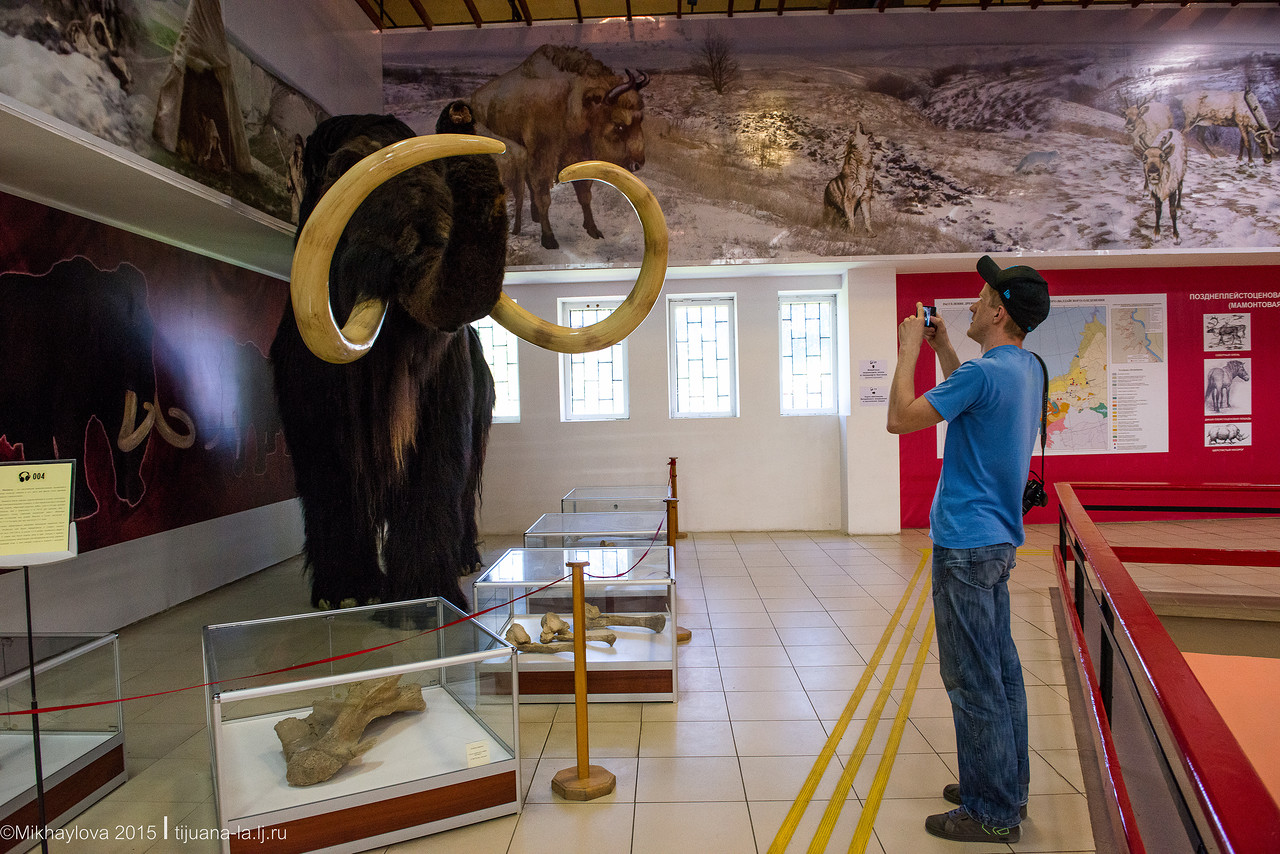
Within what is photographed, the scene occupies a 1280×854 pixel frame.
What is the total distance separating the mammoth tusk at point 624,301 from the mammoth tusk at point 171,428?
10.7ft

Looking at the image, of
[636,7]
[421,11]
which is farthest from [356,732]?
[636,7]

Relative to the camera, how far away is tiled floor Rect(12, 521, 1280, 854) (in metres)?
2.55

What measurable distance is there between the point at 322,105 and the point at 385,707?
19.3 feet

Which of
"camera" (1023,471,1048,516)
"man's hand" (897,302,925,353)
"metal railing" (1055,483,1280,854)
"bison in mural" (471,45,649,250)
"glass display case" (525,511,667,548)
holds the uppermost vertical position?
"bison in mural" (471,45,649,250)

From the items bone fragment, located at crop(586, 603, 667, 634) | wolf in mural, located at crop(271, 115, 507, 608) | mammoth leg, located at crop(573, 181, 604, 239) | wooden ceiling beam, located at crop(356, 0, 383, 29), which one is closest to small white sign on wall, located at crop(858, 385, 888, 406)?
mammoth leg, located at crop(573, 181, 604, 239)

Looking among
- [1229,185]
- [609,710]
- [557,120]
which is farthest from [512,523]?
[1229,185]

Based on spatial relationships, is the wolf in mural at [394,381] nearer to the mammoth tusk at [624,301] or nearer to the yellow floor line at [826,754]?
the mammoth tusk at [624,301]

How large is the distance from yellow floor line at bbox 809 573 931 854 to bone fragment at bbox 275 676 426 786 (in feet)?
5.02

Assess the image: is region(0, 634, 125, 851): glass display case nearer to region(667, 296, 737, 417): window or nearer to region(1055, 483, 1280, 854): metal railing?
region(1055, 483, 1280, 854): metal railing

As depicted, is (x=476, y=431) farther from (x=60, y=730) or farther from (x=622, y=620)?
(x=60, y=730)

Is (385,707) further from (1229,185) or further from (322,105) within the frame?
(1229,185)

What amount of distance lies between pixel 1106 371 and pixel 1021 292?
7.48 m

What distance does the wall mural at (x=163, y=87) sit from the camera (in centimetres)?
346

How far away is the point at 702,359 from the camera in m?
9.05
